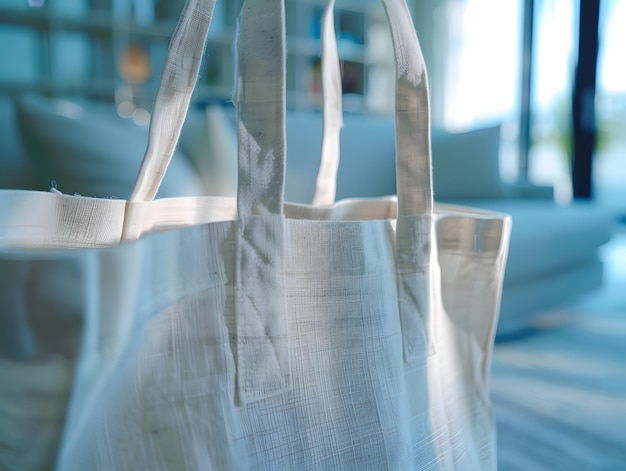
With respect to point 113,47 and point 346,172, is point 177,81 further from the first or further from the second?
point 113,47

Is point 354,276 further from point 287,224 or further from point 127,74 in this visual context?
point 127,74

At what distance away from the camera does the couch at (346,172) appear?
3.17 ft

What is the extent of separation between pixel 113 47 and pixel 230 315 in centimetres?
295

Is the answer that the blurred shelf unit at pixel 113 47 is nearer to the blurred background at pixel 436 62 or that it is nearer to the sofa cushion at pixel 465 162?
the blurred background at pixel 436 62

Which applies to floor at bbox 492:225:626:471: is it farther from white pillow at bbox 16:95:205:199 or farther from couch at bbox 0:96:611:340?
white pillow at bbox 16:95:205:199

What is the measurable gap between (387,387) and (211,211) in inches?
9.7

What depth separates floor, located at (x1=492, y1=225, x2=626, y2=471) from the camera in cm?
73

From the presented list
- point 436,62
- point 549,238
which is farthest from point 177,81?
point 436,62

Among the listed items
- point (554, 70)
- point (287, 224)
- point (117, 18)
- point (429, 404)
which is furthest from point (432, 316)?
point (554, 70)

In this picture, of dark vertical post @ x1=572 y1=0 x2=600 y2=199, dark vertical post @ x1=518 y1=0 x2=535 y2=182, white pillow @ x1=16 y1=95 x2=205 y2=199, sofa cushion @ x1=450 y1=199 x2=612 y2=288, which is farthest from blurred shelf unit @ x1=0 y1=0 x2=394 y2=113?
dark vertical post @ x1=572 y1=0 x2=600 y2=199

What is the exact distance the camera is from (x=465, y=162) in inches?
76.9

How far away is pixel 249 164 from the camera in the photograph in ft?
1.24

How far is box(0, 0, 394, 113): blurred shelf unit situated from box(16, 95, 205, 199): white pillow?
1450 millimetres

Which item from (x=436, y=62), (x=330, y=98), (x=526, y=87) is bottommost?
(x=330, y=98)
